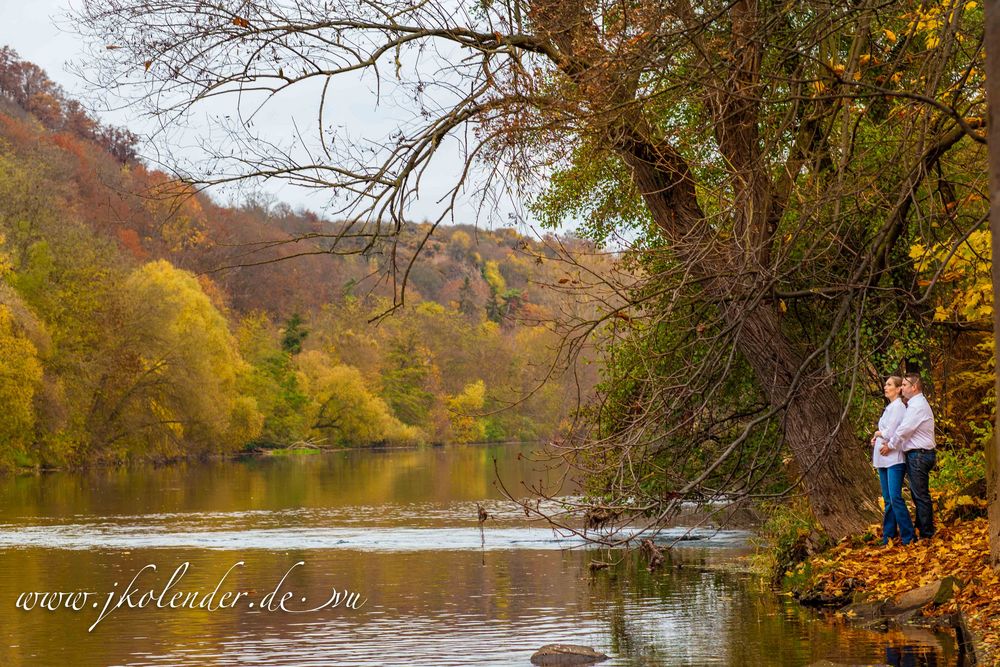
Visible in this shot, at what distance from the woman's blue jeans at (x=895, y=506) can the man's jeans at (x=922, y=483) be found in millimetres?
115

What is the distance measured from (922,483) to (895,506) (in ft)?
1.16

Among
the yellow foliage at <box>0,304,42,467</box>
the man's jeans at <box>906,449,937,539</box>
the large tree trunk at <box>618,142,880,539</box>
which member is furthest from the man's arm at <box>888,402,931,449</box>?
the yellow foliage at <box>0,304,42,467</box>

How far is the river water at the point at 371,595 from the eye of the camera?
42.0ft

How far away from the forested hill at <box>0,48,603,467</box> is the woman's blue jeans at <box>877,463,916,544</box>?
4127 millimetres

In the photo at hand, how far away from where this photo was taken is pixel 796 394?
544 inches

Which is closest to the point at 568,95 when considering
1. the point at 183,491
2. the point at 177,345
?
the point at 183,491

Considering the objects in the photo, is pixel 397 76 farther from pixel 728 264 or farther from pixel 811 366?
pixel 811 366

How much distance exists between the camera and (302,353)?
8350cm

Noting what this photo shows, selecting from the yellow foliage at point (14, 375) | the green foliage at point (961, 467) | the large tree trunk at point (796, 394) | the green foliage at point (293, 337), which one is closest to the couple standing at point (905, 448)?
the large tree trunk at point (796, 394)

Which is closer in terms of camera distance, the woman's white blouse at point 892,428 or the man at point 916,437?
the man at point 916,437

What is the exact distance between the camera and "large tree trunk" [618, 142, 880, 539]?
552 inches

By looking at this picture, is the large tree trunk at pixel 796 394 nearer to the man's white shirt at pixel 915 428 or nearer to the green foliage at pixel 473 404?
the man's white shirt at pixel 915 428

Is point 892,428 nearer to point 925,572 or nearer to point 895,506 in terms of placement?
point 895,506

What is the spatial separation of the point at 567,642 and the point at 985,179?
5.81 meters
